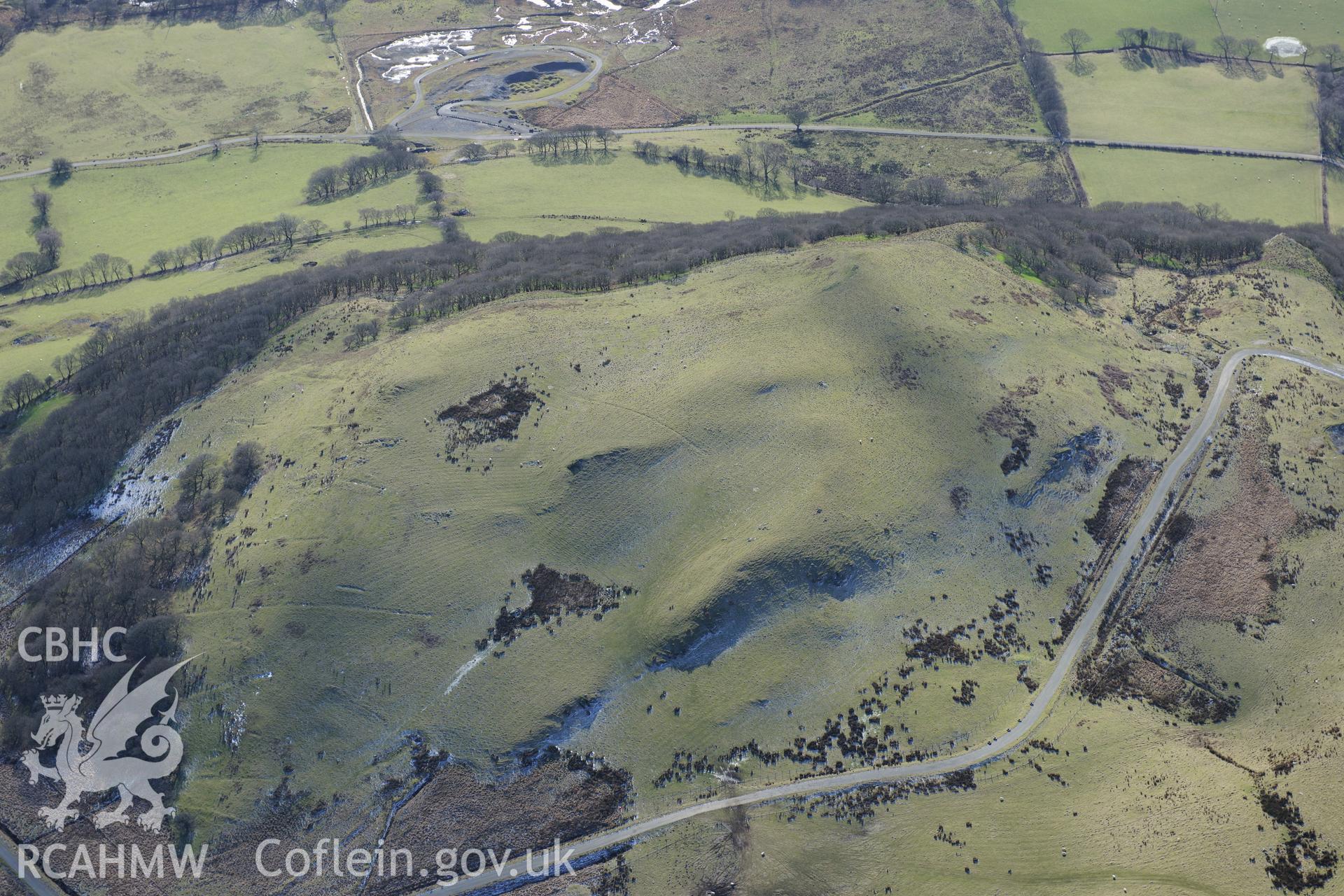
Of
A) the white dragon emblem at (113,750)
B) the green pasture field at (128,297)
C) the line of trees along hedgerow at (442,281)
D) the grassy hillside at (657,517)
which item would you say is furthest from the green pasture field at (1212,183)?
the white dragon emblem at (113,750)

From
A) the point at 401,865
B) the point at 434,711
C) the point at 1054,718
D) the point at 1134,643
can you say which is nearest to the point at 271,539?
the point at 434,711

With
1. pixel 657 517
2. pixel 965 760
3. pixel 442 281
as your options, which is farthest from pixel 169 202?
pixel 965 760

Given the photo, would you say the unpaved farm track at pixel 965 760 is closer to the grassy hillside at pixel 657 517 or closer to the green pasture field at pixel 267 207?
the grassy hillside at pixel 657 517

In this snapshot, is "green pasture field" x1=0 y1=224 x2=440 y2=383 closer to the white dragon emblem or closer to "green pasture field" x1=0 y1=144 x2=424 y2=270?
"green pasture field" x1=0 y1=144 x2=424 y2=270

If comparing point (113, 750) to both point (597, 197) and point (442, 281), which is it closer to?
point (442, 281)

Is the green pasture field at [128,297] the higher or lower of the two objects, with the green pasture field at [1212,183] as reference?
higher

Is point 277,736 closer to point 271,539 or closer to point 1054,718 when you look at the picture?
point 271,539

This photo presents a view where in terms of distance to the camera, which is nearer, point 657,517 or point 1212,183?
point 657,517
